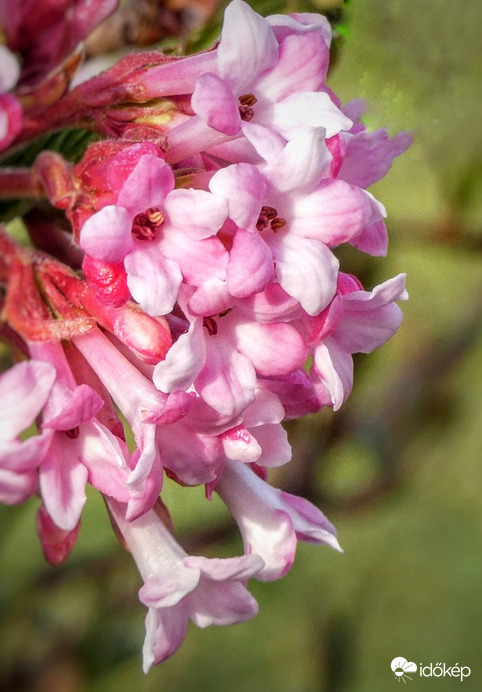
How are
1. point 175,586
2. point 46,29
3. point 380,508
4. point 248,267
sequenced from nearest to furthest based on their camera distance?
point 248,267 < point 175,586 < point 46,29 < point 380,508

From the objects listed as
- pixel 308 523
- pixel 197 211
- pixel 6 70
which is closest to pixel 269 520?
pixel 308 523

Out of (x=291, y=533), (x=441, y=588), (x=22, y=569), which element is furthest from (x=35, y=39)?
(x=441, y=588)

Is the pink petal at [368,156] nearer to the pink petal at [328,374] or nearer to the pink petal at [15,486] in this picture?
the pink petal at [328,374]

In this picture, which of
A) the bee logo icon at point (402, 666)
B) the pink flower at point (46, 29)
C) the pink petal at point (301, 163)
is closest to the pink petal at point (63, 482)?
the pink petal at point (301, 163)

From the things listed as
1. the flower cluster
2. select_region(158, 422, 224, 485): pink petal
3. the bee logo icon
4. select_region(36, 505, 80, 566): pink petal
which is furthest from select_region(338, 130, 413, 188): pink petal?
the bee logo icon

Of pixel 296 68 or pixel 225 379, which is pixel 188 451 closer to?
pixel 225 379

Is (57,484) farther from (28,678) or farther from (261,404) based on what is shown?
(28,678)
